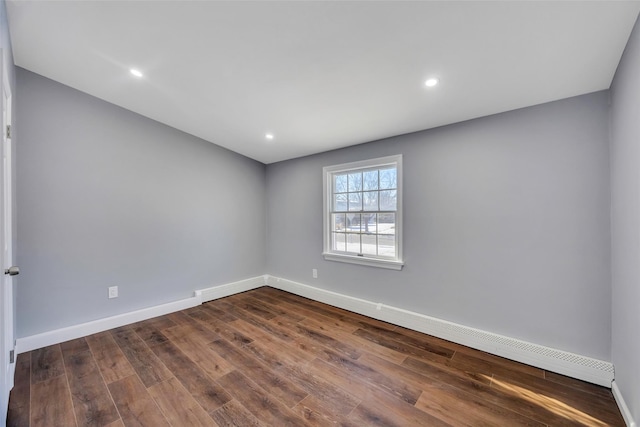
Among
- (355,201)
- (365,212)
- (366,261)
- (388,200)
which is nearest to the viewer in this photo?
(388,200)

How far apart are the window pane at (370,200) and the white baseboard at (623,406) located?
230cm

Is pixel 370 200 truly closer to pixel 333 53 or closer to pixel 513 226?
pixel 513 226

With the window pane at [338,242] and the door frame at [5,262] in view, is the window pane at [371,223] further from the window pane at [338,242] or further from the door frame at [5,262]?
the door frame at [5,262]

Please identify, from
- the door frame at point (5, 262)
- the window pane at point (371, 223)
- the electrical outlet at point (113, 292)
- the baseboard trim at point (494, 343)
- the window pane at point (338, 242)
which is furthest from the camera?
the window pane at point (338, 242)

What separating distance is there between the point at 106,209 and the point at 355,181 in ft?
9.63

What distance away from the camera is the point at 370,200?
321cm

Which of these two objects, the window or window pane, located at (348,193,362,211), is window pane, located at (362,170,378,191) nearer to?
the window

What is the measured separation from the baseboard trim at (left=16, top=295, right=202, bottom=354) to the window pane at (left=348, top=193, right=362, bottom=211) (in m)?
2.48

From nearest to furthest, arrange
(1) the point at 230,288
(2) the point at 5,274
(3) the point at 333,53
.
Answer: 1. (2) the point at 5,274
2. (3) the point at 333,53
3. (1) the point at 230,288

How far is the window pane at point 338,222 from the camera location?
11.6 feet

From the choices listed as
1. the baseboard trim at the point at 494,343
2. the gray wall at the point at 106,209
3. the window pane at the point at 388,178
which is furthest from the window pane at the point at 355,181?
the gray wall at the point at 106,209

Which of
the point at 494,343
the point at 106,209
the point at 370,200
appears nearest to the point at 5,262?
the point at 106,209

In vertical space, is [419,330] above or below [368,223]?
below

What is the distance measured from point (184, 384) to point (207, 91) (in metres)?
2.51
